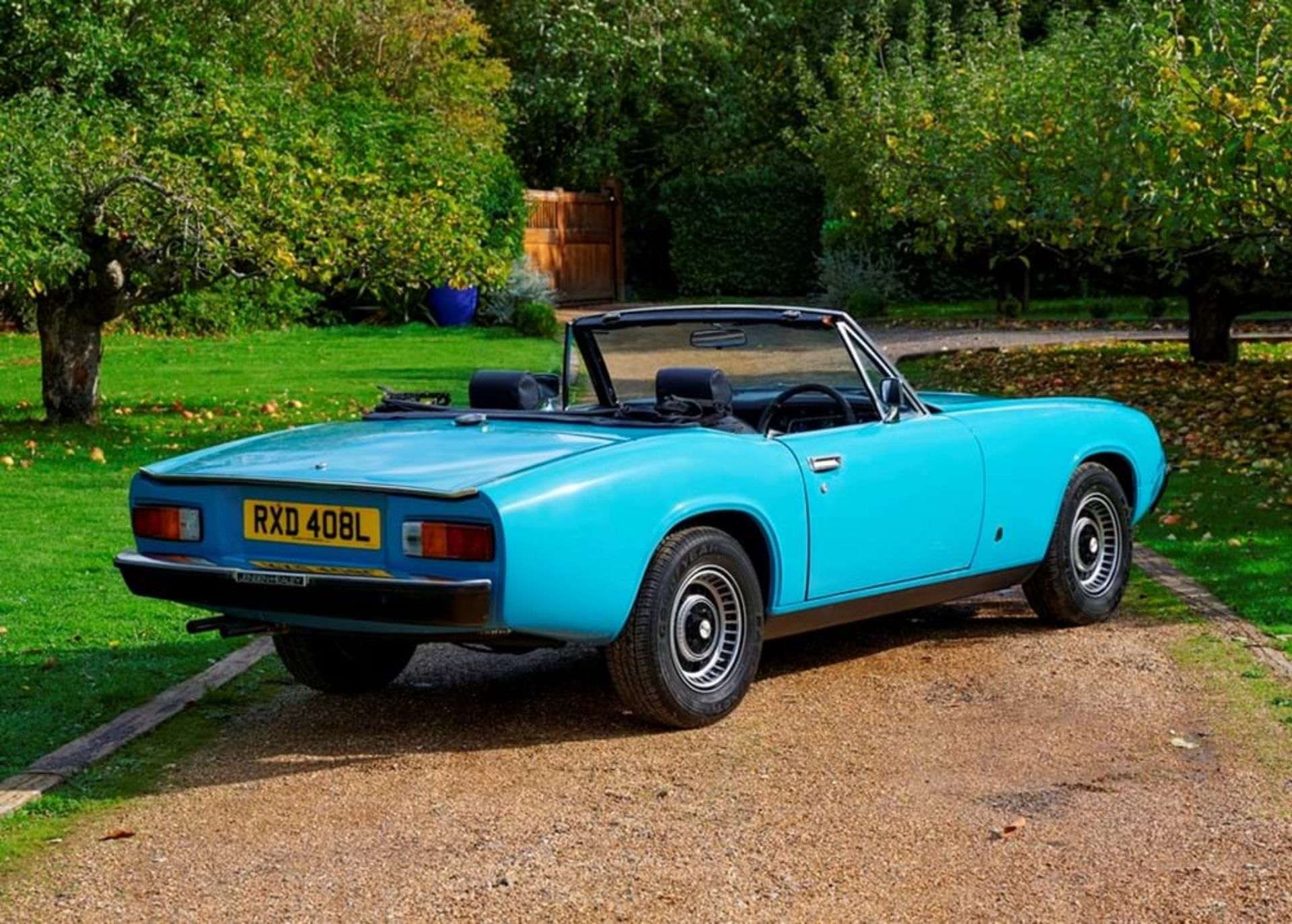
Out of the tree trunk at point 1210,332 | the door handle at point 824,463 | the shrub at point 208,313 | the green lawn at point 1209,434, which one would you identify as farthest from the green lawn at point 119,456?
the tree trunk at point 1210,332

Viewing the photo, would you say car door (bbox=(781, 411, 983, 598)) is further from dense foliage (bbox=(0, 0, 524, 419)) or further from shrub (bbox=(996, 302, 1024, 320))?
shrub (bbox=(996, 302, 1024, 320))

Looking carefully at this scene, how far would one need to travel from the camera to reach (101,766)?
246 inches

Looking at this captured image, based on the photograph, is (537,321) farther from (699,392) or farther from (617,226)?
(699,392)

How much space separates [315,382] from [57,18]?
6.86m

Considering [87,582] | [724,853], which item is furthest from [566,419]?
[87,582]

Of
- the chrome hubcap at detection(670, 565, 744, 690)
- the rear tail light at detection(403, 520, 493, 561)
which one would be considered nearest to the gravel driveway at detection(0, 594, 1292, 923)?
the chrome hubcap at detection(670, 565, 744, 690)

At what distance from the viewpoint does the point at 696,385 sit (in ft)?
23.5

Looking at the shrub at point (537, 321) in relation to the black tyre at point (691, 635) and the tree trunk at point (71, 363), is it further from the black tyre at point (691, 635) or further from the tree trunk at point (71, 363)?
the black tyre at point (691, 635)

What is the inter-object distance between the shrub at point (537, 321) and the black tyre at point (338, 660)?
2350 cm

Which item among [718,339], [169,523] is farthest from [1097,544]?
[169,523]

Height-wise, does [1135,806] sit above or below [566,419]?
below

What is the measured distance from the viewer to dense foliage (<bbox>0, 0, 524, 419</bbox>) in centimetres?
1420

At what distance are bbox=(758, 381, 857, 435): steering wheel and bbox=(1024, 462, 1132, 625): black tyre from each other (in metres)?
1.20

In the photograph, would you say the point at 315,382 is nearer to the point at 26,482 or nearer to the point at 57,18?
the point at 57,18
